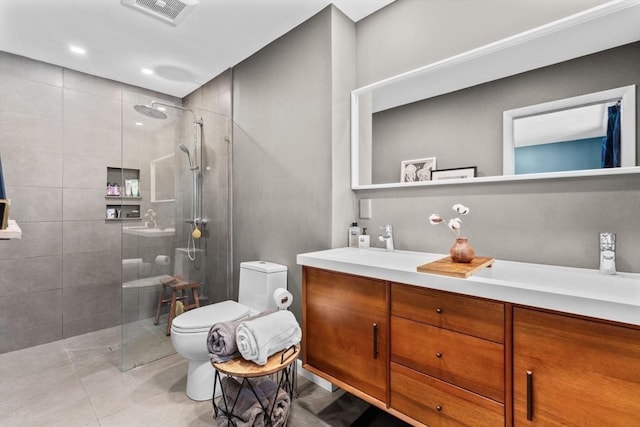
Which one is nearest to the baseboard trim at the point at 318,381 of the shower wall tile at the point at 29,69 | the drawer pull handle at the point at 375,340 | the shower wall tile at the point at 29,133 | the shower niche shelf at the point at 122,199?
the drawer pull handle at the point at 375,340

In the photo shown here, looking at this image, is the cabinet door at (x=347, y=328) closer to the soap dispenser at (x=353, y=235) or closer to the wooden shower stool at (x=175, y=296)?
the soap dispenser at (x=353, y=235)

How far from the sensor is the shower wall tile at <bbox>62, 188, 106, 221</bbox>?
9.03ft

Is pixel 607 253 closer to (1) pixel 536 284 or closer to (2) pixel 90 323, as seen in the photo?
(1) pixel 536 284

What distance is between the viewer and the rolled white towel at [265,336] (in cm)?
139

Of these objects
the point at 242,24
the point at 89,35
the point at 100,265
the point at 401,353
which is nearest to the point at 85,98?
the point at 89,35

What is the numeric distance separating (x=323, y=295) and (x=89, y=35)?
269 centimetres

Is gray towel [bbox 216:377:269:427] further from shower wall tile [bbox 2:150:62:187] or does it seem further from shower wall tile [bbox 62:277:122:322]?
shower wall tile [bbox 2:150:62:187]

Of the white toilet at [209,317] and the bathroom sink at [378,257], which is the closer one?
the bathroom sink at [378,257]

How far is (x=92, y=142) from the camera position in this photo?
9.48 ft

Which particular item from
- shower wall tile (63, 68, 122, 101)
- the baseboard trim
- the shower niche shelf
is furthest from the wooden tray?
shower wall tile (63, 68, 122, 101)

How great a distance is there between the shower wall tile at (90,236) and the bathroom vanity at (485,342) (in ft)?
8.17

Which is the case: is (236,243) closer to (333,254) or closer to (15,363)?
(333,254)

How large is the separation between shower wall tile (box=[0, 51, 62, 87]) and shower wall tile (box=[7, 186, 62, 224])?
38.0 inches

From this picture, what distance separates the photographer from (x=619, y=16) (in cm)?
123
